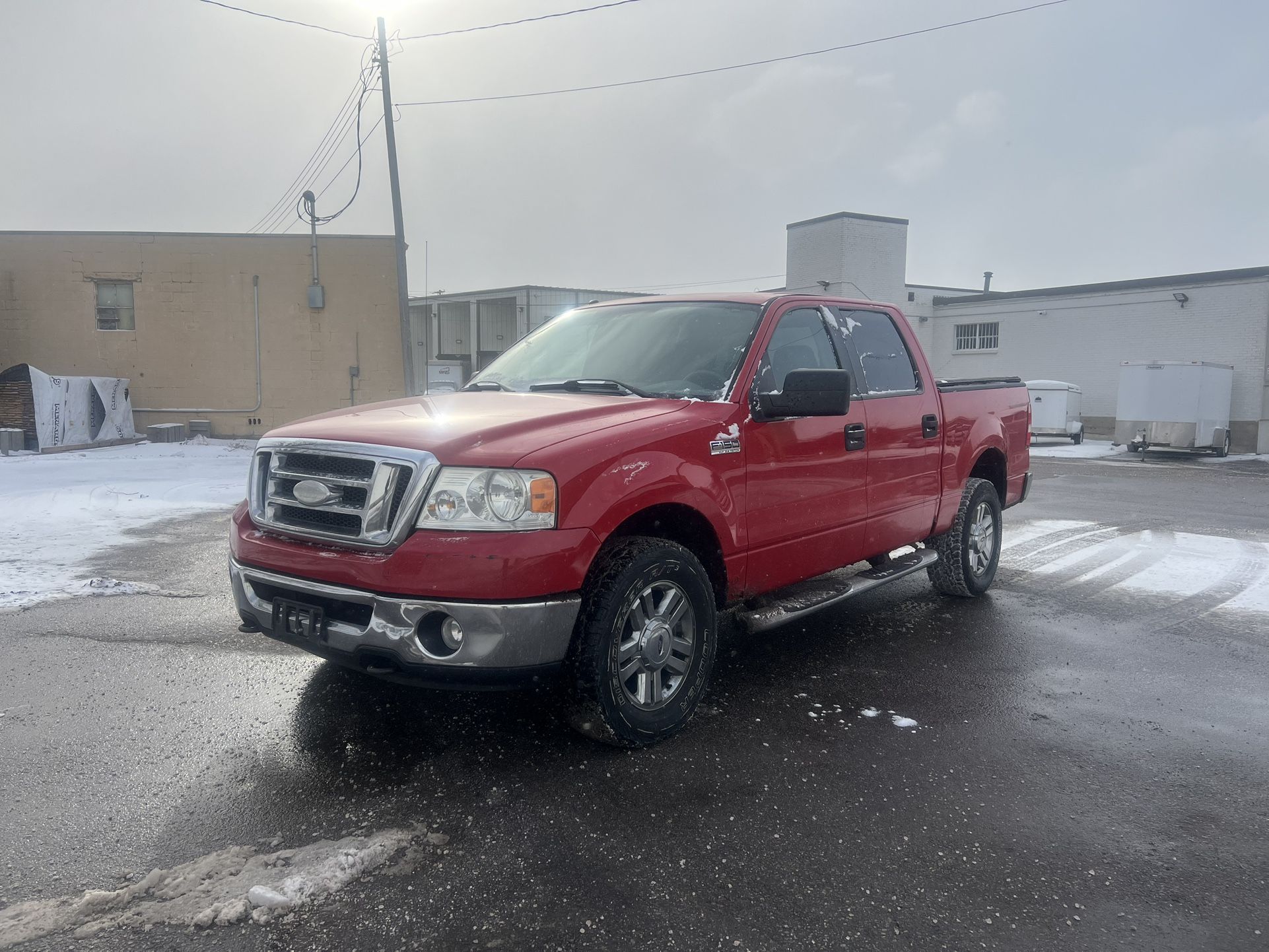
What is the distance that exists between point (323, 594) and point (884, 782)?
222cm

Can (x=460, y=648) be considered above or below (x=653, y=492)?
below

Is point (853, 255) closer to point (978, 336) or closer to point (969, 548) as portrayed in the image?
point (978, 336)

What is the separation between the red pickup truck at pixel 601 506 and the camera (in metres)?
3.27

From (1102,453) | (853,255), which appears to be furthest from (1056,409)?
(853,255)

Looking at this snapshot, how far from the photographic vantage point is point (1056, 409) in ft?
81.4

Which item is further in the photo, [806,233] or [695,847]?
[806,233]

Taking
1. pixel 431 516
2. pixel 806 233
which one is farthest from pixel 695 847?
pixel 806 233

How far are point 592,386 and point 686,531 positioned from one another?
2.85 feet

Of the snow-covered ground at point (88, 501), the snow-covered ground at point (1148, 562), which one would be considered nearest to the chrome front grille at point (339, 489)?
the snow-covered ground at point (88, 501)

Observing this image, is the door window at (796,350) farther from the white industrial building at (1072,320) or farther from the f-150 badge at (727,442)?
the white industrial building at (1072,320)

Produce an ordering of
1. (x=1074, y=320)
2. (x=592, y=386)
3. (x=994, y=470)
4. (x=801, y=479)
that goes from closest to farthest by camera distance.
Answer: (x=592, y=386) < (x=801, y=479) < (x=994, y=470) < (x=1074, y=320)

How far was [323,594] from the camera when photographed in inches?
135

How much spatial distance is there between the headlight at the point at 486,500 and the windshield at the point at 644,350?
1.14 m

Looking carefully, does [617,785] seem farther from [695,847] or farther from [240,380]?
[240,380]
